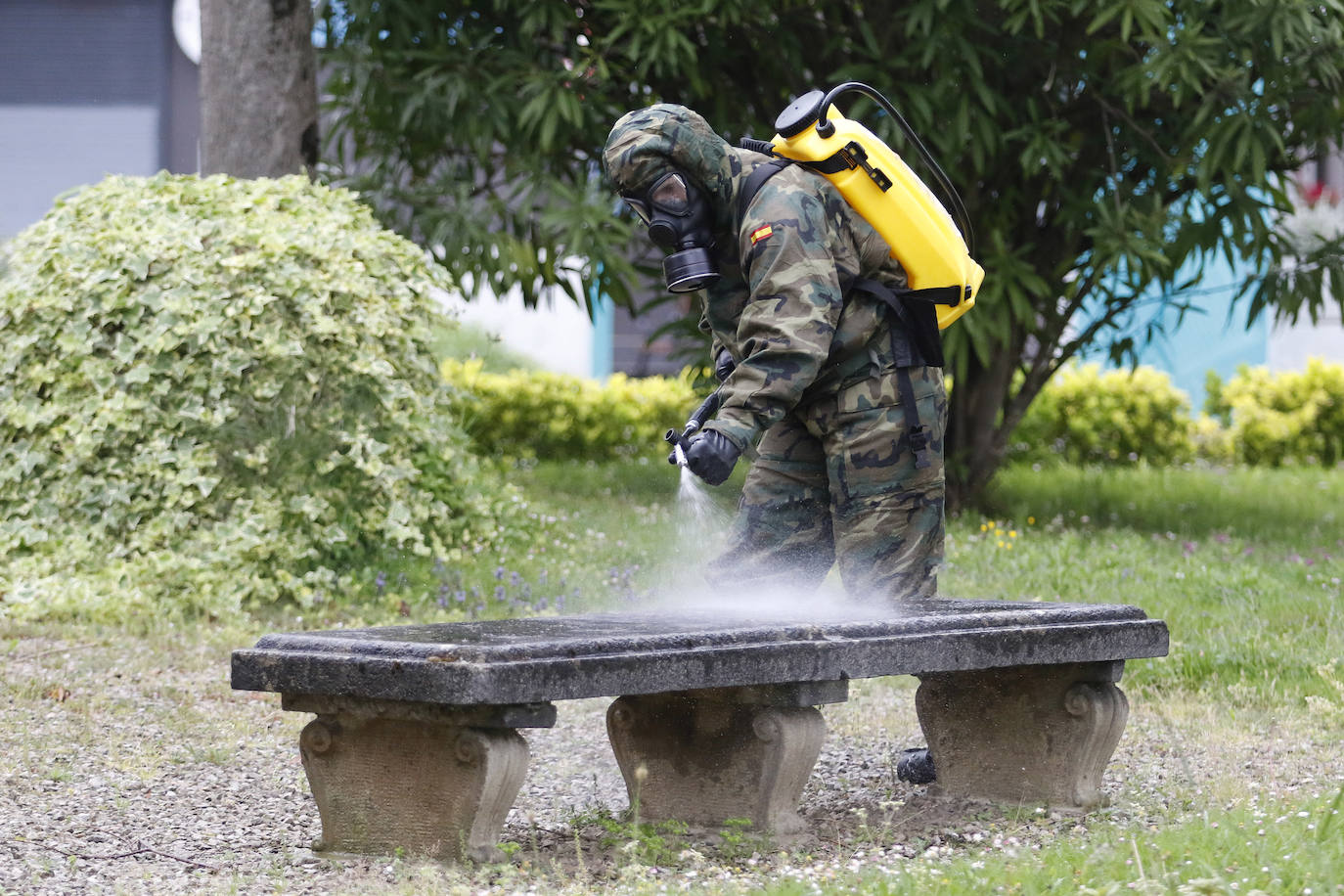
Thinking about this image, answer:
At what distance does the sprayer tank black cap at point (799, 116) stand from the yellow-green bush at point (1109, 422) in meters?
9.68

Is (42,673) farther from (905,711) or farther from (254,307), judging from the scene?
(905,711)

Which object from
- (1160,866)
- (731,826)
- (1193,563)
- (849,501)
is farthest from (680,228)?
(1193,563)

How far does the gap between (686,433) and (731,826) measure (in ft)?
3.04

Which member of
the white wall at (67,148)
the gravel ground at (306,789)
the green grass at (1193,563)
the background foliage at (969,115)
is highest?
the white wall at (67,148)

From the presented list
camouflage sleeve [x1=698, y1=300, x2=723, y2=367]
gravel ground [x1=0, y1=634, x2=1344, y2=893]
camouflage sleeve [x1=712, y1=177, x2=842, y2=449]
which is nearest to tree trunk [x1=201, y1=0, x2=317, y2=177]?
gravel ground [x1=0, y1=634, x2=1344, y2=893]

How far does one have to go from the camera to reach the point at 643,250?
33.4ft

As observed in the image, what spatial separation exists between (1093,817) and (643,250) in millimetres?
6635

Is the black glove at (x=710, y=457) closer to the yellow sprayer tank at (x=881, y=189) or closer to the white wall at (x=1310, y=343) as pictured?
the yellow sprayer tank at (x=881, y=189)

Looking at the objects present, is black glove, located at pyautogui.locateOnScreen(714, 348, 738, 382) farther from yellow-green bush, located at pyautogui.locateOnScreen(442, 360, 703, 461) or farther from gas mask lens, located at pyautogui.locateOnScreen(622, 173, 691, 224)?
yellow-green bush, located at pyautogui.locateOnScreen(442, 360, 703, 461)

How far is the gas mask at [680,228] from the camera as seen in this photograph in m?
3.88

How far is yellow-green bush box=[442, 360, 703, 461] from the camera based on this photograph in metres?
12.9

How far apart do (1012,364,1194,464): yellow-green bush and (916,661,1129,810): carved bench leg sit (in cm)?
919

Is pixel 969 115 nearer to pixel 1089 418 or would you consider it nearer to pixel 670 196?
pixel 670 196

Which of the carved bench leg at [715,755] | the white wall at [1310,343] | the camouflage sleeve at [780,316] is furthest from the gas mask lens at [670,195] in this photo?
the white wall at [1310,343]
